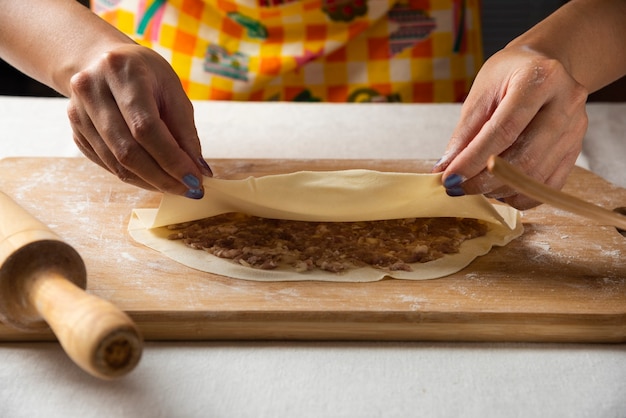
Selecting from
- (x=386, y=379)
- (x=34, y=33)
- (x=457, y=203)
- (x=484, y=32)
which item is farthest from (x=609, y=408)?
(x=484, y=32)

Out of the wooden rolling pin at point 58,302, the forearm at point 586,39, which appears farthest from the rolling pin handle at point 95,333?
the forearm at point 586,39

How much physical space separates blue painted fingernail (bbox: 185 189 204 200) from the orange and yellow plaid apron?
82 centimetres

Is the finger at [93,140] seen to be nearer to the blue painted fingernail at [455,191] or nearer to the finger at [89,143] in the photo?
the finger at [89,143]

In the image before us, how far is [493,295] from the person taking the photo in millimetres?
976

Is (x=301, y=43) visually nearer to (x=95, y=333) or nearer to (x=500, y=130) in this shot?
(x=500, y=130)

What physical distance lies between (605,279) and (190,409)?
61cm

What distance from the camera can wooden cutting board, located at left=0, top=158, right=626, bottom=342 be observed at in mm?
916

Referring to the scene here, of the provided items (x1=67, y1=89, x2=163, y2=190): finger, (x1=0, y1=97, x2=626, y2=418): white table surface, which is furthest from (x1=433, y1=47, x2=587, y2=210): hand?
(x1=67, y1=89, x2=163, y2=190): finger

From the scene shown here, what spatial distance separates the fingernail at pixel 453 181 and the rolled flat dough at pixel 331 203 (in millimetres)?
19

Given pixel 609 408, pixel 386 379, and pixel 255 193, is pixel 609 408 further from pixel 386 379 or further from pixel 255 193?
pixel 255 193

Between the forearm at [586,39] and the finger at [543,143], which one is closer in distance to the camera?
the finger at [543,143]

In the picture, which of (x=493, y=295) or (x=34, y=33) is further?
(x=34, y=33)

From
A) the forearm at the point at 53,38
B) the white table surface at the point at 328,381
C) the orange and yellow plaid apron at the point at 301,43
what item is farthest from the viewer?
the orange and yellow plaid apron at the point at 301,43

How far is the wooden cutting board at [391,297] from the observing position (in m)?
0.92
